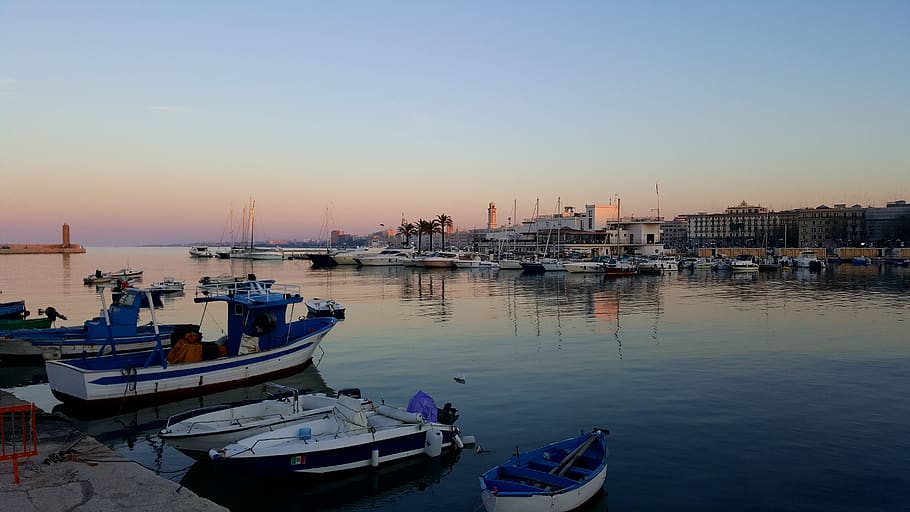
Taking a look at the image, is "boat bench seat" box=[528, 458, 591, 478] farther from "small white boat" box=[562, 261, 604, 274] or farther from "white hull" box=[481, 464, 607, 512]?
"small white boat" box=[562, 261, 604, 274]

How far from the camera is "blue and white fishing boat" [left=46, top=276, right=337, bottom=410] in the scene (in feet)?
67.8

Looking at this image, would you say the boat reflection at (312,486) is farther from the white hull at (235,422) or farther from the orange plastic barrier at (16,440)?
the orange plastic barrier at (16,440)

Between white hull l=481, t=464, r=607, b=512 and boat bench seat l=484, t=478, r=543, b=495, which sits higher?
boat bench seat l=484, t=478, r=543, b=495

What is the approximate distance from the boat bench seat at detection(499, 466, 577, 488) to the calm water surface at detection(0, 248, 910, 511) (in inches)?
42.9

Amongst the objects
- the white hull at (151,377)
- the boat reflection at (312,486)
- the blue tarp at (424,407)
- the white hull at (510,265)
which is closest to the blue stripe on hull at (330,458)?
the boat reflection at (312,486)

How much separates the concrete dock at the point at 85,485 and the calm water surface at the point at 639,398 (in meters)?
2.06

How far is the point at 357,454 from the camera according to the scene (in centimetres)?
1538

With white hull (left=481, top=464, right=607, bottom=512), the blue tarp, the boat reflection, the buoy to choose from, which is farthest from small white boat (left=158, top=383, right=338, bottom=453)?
white hull (left=481, top=464, right=607, bottom=512)

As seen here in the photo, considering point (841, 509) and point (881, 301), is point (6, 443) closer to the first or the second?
point (841, 509)

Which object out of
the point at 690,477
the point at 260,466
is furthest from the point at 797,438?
the point at 260,466

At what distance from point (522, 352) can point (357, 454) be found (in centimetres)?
1760

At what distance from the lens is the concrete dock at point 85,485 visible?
36.5 feet

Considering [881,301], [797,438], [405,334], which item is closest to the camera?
[797,438]

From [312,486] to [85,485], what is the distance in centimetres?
457
